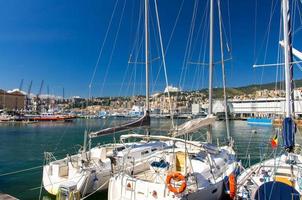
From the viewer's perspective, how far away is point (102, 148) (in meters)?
15.9

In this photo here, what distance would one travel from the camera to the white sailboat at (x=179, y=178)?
937cm

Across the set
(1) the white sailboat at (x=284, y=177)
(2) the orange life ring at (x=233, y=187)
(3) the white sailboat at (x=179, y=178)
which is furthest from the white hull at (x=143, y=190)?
(1) the white sailboat at (x=284, y=177)

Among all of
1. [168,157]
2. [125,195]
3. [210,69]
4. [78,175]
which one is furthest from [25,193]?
[210,69]

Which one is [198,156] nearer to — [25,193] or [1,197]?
[1,197]

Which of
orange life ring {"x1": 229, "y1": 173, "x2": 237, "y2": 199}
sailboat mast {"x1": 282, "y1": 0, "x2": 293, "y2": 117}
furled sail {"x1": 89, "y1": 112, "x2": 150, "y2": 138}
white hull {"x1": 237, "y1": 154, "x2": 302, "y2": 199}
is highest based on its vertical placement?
sailboat mast {"x1": 282, "y1": 0, "x2": 293, "y2": 117}

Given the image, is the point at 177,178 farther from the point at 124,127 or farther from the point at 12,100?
the point at 12,100

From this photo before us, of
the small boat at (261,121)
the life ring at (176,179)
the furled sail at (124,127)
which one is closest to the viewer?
the life ring at (176,179)

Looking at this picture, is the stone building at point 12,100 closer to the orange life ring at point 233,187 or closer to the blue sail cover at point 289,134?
the orange life ring at point 233,187

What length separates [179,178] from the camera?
368 inches

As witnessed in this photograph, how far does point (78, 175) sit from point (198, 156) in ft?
18.7

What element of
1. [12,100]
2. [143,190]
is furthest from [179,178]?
[12,100]

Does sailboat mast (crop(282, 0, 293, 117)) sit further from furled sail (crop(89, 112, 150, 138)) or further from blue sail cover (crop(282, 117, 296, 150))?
furled sail (crop(89, 112, 150, 138))

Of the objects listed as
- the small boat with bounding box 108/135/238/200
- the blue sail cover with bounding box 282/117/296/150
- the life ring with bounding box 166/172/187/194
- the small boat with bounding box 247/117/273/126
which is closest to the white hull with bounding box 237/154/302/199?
the blue sail cover with bounding box 282/117/296/150

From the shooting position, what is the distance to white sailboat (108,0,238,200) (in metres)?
9.37
